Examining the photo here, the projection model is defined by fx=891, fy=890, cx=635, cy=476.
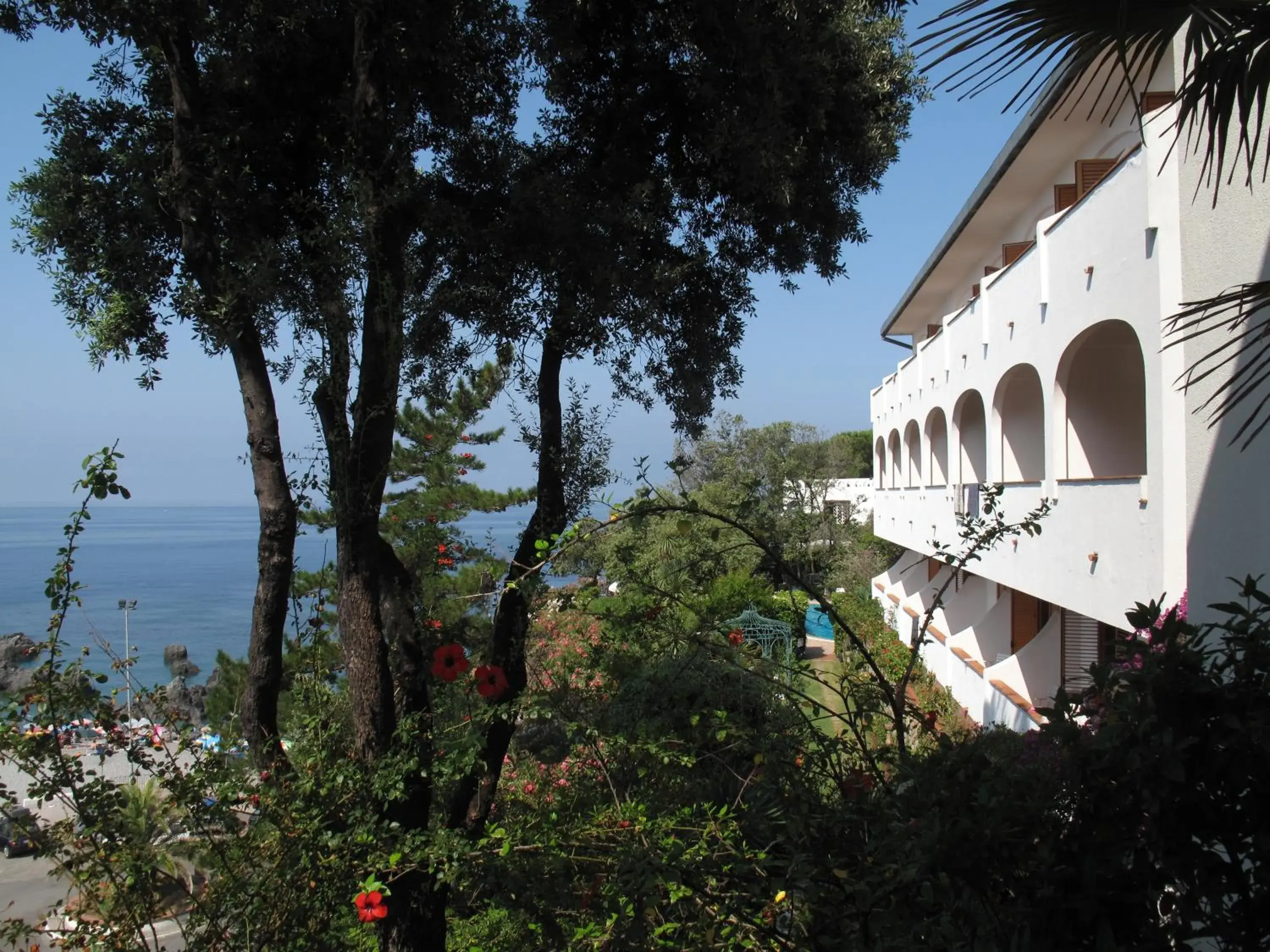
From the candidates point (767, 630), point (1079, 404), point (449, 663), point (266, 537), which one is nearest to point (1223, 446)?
point (449, 663)

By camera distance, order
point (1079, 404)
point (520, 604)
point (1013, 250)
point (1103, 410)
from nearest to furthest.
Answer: point (520, 604)
point (1079, 404)
point (1103, 410)
point (1013, 250)

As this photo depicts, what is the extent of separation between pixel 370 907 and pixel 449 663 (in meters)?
1.18

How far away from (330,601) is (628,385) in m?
2.16

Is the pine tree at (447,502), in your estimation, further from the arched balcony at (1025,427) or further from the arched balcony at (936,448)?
the arched balcony at (936,448)

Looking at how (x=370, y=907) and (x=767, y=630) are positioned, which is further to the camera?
(x=767, y=630)

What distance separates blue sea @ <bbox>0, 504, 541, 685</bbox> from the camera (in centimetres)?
356

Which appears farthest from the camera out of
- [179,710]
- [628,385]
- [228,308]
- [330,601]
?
[628,385]

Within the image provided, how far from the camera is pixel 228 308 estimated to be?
3.85 m

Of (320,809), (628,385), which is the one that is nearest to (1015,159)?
(628,385)

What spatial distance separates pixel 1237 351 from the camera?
13.6ft

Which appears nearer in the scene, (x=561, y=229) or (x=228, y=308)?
(x=228, y=308)

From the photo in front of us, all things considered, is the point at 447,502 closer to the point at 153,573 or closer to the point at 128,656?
the point at 128,656

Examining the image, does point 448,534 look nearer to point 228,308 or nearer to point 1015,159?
point 228,308

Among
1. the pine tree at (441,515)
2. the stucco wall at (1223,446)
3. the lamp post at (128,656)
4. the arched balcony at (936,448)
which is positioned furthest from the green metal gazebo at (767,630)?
the lamp post at (128,656)
